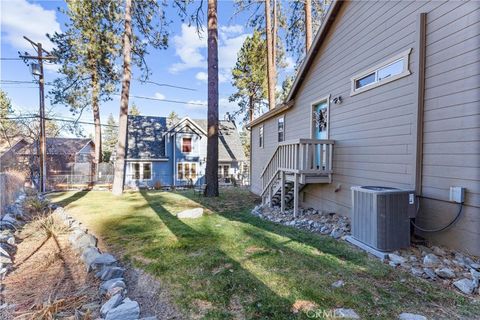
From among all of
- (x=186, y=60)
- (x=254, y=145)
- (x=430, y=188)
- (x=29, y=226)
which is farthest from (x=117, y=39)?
(x=430, y=188)

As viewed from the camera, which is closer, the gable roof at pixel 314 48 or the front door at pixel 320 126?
the gable roof at pixel 314 48

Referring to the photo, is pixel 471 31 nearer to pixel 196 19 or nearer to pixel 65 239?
pixel 65 239

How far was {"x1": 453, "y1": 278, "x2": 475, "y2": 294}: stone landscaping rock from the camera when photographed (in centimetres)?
265

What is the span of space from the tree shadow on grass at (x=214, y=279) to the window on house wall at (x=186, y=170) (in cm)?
1582

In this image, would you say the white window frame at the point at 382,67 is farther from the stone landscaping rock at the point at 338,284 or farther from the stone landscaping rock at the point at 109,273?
the stone landscaping rock at the point at 109,273

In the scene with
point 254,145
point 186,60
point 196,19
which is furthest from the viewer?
point 186,60

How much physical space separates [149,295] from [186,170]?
1775 centimetres

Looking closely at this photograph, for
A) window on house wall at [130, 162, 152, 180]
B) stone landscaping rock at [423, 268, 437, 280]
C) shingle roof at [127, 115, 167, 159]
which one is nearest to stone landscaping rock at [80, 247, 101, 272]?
stone landscaping rock at [423, 268, 437, 280]

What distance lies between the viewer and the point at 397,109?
4.51 m

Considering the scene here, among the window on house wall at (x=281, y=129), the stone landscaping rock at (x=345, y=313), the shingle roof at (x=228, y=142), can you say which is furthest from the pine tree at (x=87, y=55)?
the stone landscaping rock at (x=345, y=313)

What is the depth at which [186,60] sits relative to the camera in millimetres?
18625

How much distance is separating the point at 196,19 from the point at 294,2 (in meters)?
5.05

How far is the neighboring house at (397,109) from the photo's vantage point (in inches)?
134

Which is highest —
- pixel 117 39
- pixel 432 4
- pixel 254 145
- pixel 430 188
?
pixel 117 39
